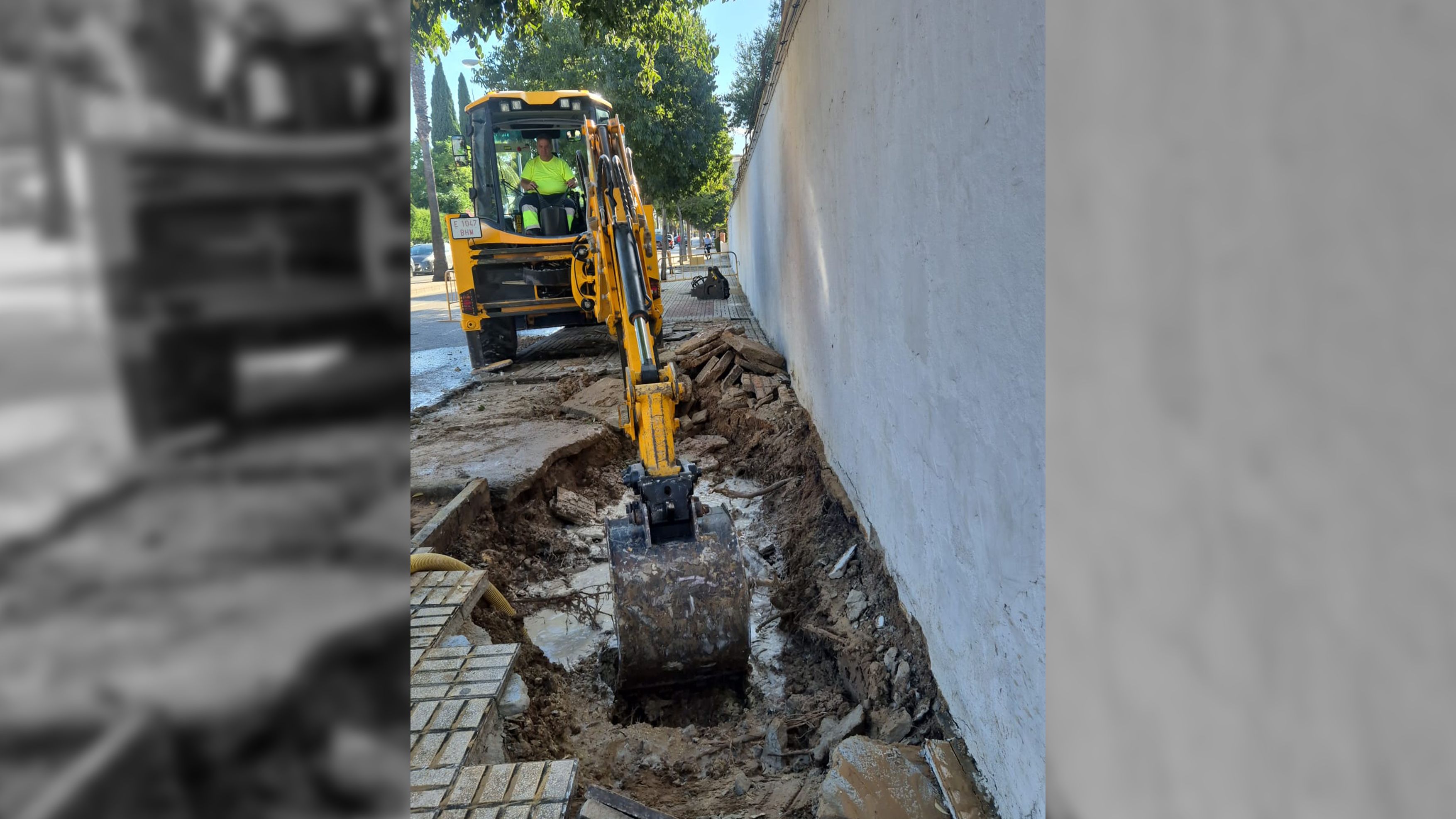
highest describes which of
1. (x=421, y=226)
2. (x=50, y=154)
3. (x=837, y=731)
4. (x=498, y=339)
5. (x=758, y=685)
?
(x=421, y=226)

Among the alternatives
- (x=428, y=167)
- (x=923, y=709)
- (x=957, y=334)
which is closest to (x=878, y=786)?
(x=923, y=709)

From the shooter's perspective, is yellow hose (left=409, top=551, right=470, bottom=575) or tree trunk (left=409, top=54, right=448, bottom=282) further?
tree trunk (left=409, top=54, right=448, bottom=282)

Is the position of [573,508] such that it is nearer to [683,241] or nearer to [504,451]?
[504,451]

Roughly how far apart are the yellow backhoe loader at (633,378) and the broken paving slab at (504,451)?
2.10 ft

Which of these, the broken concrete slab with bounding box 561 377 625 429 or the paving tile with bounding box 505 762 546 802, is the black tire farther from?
the paving tile with bounding box 505 762 546 802

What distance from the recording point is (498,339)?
12.4 m

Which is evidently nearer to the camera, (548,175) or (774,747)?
(774,747)

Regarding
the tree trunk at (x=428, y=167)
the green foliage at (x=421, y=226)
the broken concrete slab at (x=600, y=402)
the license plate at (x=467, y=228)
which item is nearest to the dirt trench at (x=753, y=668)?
the broken concrete slab at (x=600, y=402)

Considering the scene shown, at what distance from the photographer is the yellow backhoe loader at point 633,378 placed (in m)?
4.45

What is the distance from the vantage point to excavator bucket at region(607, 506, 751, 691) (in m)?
4.43

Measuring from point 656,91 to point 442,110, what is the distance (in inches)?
1536

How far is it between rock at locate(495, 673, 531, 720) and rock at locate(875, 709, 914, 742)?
5.13 feet

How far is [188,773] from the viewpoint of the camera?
51 cm

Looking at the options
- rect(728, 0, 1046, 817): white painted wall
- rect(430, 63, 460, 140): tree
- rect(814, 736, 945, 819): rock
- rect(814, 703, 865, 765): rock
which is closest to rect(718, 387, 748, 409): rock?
rect(728, 0, 1046, 817): white painted wall
